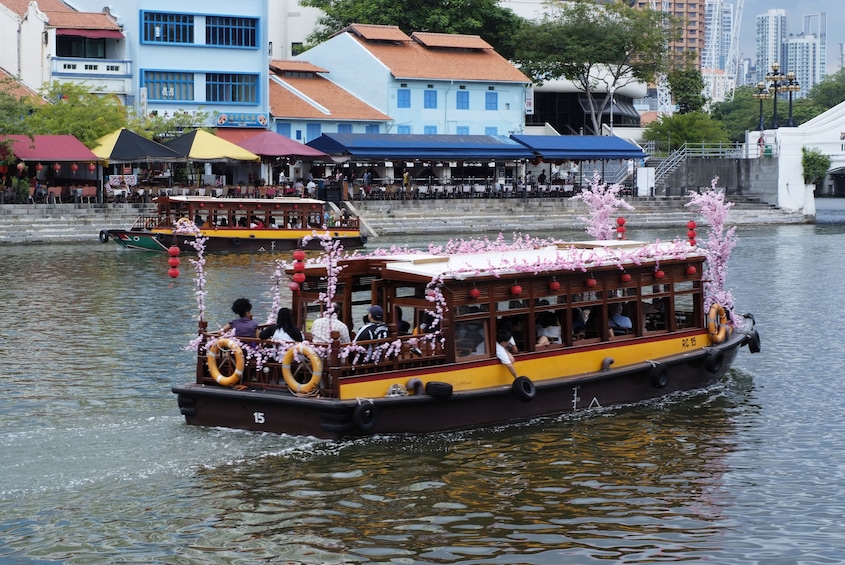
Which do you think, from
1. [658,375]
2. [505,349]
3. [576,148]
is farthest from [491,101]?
[505,349]

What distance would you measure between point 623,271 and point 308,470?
5778mm

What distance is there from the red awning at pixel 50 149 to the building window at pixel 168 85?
8614 mm

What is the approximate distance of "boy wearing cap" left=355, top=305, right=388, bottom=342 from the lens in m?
16.1

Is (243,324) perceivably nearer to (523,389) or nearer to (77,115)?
(523,389)

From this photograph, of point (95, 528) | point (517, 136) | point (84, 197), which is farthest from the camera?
point (517, 136)

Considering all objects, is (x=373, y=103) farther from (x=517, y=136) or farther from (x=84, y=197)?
(x=84, y=197)

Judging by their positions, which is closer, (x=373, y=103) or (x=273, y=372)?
(x=273, y=372)

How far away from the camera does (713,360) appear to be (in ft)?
63.8

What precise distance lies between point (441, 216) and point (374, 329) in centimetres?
3656

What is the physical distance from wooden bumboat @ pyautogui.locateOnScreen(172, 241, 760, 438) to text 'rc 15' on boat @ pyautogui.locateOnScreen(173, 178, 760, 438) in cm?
2

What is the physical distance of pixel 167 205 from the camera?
42.4m

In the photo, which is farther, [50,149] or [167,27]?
[167,27]

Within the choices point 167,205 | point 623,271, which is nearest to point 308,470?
point 623,271

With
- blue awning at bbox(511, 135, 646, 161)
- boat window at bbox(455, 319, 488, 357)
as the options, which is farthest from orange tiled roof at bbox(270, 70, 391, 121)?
boat window at bbox(455, 319, 488, 357)
